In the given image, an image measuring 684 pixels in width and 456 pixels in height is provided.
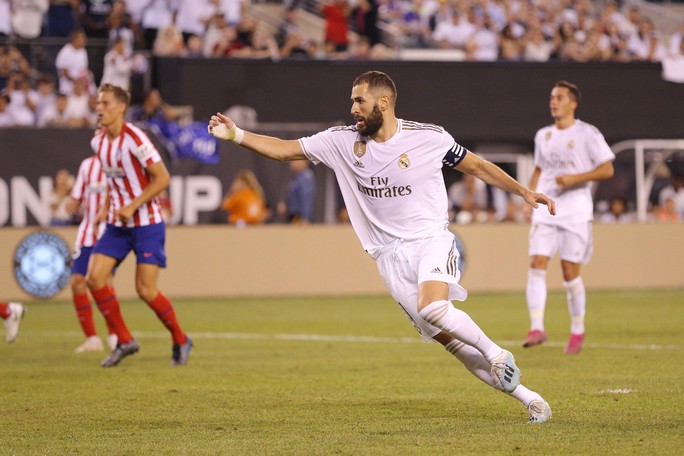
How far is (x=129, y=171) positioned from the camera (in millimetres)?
11148

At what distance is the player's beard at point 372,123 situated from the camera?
25.6 feet

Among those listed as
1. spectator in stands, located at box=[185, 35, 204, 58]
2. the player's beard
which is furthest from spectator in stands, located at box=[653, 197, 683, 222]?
the player's beard

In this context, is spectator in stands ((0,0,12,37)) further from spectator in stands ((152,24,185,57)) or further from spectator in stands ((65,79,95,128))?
spectator in stands ((152,24,185,57))

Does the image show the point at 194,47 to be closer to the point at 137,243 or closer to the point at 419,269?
the point at 137,243

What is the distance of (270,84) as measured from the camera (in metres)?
22.8

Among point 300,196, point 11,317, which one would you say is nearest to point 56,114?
point 300,196

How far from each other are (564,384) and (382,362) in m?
2.42

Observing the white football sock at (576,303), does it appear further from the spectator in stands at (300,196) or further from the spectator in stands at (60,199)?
the spectator in stands at (60,199)

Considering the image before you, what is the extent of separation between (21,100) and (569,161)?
1205 cm

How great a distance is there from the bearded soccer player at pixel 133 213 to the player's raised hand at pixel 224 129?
10.8 feet

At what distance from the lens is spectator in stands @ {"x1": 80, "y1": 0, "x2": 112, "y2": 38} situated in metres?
22.5

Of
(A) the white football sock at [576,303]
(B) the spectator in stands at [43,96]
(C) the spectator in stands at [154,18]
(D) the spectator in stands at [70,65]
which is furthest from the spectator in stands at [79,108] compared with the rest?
(A) the white football sock at [576,303]

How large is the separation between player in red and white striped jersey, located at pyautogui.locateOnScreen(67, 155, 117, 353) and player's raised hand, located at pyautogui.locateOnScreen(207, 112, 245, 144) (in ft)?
16.9

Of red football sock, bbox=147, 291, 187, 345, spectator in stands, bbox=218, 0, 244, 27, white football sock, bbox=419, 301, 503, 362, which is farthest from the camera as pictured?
spectator in stands, bbox=218, 0, 244, 27
